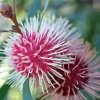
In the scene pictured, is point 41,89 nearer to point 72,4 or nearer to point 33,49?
point 33,49

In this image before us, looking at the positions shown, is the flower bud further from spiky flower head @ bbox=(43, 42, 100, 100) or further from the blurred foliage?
the blurred foliage

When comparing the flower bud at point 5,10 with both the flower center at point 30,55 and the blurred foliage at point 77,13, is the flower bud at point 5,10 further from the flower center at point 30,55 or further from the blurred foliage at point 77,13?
the blurred foliage at point 77,13

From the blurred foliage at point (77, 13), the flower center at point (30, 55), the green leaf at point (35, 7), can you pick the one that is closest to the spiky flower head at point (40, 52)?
the flower center at point (30, 55)

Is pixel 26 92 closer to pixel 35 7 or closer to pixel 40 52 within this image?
pixel 40 52

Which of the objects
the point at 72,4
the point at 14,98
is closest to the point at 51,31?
the point at 14,98

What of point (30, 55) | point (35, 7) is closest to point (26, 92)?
point (30, 55)

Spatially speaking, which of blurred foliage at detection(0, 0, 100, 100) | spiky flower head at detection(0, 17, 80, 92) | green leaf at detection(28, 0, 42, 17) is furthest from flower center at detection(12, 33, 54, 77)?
green leaf at detection(28, 0, 42, 17)
